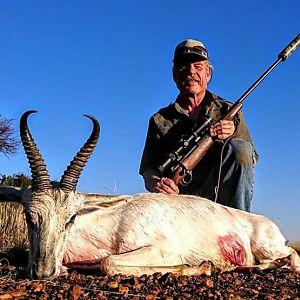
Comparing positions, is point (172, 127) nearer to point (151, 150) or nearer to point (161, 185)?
point (151, 150)

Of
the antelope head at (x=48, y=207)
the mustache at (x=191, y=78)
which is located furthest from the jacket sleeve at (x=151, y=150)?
the antelope head at (x=48, y=207)

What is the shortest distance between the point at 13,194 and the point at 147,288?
1963 mm

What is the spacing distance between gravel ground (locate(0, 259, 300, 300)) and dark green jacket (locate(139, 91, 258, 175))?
356cm

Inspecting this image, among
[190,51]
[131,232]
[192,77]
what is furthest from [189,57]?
[131,232]

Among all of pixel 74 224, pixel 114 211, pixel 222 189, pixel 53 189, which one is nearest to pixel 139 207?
pixel 114 211

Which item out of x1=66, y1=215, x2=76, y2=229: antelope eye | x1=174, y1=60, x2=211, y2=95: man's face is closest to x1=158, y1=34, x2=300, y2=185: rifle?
x1=174, y1=60, x2=211, y2=95: man's face

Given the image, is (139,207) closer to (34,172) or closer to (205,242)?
(205,242)

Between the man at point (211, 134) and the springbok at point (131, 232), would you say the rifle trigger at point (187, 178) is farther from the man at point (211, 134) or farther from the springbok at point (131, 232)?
the springbok at point (131, 232)

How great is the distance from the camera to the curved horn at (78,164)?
5512 mm

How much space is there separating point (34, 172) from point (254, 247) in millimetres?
2741

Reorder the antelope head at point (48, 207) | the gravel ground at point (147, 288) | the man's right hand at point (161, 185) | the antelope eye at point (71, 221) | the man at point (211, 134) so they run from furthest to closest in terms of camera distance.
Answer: the man at point (211, 134) < the man's right hand at point (161, 185) < the antelope eye at point (71, 221) < the antelope head at point (48, 207) < the gravel ground at point (147, 288)

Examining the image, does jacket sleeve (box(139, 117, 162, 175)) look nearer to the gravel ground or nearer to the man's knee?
the man's knee

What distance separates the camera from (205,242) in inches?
252

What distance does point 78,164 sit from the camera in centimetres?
559
